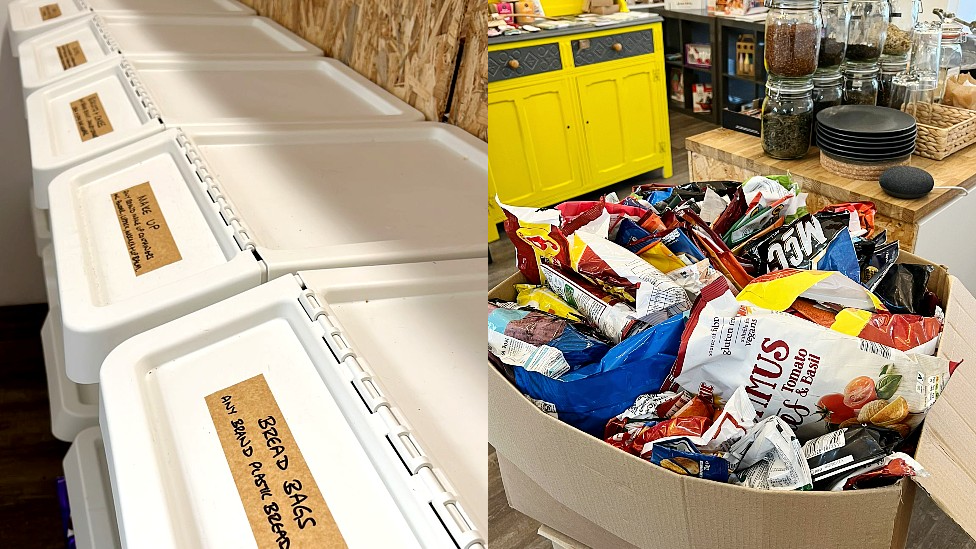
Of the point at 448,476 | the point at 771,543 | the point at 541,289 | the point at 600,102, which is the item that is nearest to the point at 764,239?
the point at 541,289

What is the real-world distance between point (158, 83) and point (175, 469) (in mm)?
1280

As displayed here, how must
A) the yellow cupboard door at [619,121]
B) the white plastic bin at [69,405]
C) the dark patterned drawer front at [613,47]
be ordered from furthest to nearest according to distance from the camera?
the yellow cupboard door at [619,121] → the dark patterned drawer front at [613,47] → the white plastic bin at [69,405]

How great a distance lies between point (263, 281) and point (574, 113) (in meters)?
2.88

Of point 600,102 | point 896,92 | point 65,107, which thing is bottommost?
point 600,102

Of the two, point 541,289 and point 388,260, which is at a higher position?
point 388,260

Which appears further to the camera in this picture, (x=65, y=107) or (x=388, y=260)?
(x=65, y=107)

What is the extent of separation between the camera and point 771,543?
2.26 ft

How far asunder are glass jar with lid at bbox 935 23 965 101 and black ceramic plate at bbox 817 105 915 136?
0.18 meters

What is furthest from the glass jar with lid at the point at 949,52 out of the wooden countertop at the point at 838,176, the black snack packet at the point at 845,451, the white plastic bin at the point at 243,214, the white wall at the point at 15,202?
the white wall at the point at 15,202

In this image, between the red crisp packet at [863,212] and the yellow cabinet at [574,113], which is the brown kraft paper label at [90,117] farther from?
the yellow cabinet at [574,113]

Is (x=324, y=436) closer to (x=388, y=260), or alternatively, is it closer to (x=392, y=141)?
(x=388, y=260)

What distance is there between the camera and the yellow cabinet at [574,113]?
3354mm

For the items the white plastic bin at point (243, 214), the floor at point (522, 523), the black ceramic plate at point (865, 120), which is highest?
the white plastic bin at point (243, 214)

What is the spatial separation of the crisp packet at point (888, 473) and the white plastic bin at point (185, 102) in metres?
1.05
